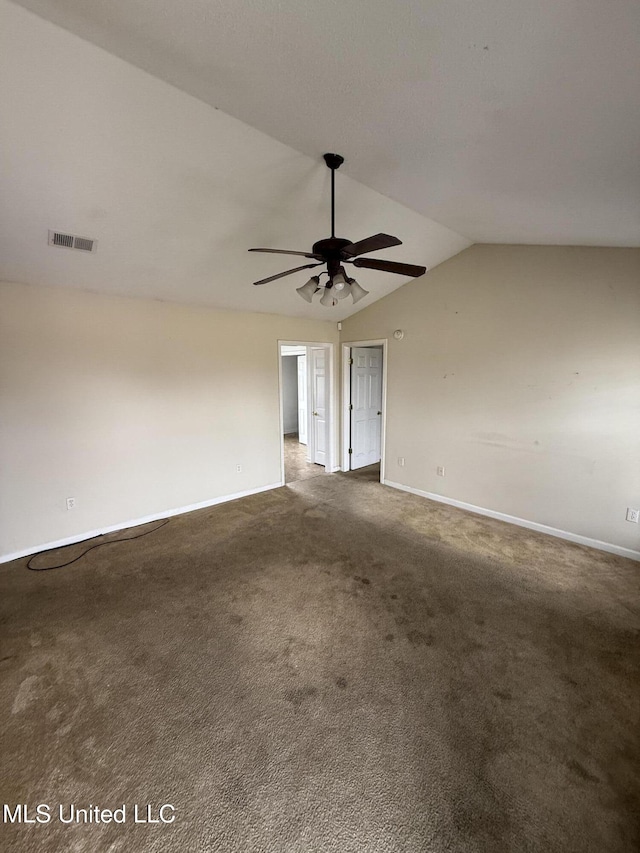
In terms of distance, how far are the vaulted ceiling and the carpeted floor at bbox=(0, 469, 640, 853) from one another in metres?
2.69

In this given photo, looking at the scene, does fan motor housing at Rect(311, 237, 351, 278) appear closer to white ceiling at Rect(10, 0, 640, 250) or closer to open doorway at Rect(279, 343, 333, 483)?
white ceiling at Rect(10, 0, 640, 250)

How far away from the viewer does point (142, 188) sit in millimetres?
2250

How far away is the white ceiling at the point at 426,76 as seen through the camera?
1100mm

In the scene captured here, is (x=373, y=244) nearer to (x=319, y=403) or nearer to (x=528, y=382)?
(x=528, y=382)

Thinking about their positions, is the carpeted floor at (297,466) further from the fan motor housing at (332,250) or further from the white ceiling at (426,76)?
the white ceiling at (426,76)

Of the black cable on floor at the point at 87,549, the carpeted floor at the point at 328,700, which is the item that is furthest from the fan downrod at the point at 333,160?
the black cable on floor at the point at 87,549

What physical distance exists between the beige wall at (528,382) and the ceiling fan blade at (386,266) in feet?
6.18

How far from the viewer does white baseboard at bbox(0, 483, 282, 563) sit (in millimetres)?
3215

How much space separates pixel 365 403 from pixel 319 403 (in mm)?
792

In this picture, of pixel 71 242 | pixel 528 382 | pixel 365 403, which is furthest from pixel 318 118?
pixel 365 403

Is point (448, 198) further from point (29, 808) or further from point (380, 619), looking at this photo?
point (29, 808)

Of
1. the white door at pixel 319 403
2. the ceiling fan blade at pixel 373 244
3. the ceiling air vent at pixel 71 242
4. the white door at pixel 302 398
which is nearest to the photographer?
the ceiling fan blade at pixel 373 244

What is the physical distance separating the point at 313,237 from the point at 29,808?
3.85 meters

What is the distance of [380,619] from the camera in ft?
7.76
